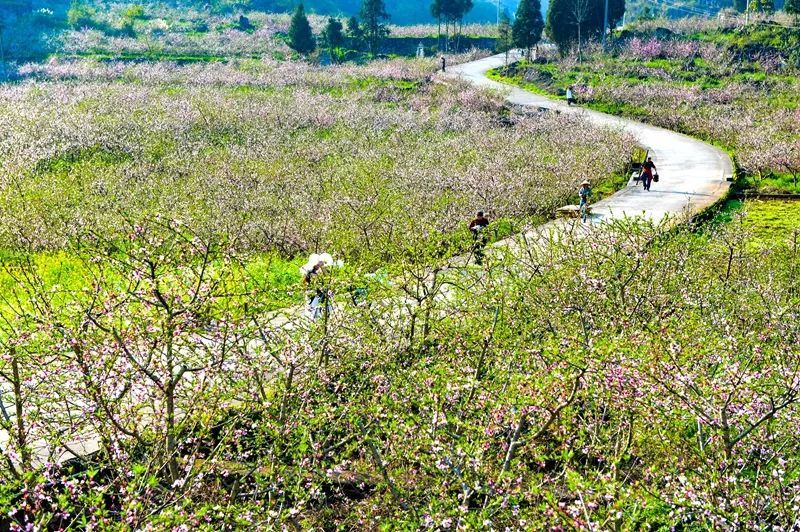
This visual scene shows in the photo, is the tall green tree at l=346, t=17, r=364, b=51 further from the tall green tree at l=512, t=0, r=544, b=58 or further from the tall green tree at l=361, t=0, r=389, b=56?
the tall green tree at l=512, t=0, r=544, b=58

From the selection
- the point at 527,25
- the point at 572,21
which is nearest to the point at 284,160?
the point at 527,25

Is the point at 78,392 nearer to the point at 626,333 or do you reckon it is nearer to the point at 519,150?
the point at 626,333

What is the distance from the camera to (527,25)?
52.6m

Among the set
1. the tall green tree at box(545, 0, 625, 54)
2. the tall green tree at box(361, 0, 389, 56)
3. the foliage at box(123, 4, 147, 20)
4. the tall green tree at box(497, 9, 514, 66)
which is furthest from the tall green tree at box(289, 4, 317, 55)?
the foliage at box(123, 4, 147, 20)

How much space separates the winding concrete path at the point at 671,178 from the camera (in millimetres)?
18453

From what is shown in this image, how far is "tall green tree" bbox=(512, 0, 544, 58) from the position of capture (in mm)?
51812

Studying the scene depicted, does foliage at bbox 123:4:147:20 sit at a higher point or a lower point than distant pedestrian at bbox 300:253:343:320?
higher

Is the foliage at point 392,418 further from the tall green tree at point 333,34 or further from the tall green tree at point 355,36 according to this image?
the tall green tree at point 355,36

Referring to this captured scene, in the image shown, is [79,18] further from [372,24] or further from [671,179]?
[671,179]

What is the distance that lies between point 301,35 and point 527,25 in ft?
59.2

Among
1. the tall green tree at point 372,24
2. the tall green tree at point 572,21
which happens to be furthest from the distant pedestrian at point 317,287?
the tall green tree at point 372,24

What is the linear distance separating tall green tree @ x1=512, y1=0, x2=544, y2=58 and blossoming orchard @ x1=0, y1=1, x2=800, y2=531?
11361mm

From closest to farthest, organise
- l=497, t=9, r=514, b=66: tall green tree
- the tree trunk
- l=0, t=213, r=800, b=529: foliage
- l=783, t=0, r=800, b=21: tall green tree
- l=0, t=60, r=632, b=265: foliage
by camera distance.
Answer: l=0, t=213, r=800, b=529: foliage < the tree trunk < l=0, t=60, r=632, b=265: foliage < l=783, t=0, r=800, b=21: tall green tree < l=497, t=9, r=514, b=66: tall green tree

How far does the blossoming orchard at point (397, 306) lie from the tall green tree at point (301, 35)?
13.9m
